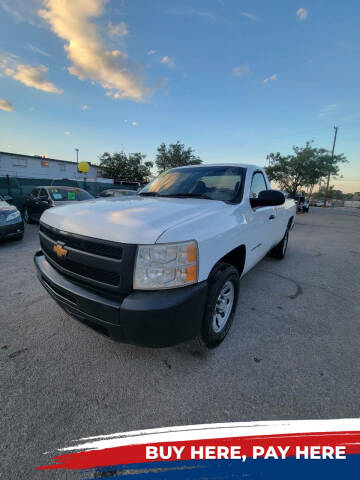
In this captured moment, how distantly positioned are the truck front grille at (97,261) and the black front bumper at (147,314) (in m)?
0.10

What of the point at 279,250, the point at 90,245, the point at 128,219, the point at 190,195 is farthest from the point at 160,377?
the point at 279,250

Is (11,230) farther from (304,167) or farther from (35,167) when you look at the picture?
(304,167)

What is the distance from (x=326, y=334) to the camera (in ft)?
8.14

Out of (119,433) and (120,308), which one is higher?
(120,308)

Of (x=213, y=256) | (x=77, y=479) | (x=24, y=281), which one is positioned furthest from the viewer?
(x=24, y=281)

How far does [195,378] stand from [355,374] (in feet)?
4.67

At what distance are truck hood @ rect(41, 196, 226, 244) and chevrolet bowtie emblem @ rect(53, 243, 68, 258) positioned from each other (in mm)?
159

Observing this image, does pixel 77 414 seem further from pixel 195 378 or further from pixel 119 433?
pixel 195 378

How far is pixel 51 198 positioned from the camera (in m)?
7.41

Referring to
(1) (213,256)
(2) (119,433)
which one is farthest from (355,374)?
(2) (119,433)

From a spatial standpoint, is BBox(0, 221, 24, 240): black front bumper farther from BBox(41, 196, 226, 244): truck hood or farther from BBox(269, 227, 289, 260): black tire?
BBox(269, 227, 289, 260): black tire

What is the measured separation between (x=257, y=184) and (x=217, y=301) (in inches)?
74.9

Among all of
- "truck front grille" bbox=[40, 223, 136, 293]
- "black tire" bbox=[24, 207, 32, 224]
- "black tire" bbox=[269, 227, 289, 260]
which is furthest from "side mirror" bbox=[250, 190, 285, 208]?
"black tire" bbox=[24, 207, 32, 224]

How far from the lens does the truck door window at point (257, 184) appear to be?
286 cm
